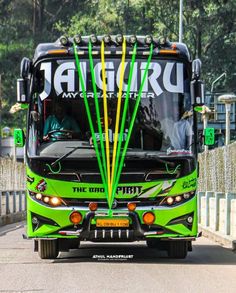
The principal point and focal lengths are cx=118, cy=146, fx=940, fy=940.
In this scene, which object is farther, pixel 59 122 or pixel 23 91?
pixel 59 122

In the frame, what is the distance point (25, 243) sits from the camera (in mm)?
19062

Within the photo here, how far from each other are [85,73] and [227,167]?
7857 millimetres

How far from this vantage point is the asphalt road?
11531mm

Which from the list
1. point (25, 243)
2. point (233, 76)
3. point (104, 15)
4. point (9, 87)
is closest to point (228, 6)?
point (233, 76)

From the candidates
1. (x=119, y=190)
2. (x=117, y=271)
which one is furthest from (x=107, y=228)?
(x=117, y=271)

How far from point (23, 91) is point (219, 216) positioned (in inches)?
322

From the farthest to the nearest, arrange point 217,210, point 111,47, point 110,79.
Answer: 1. point 217,210
2. point 111,47
3. point 110,79

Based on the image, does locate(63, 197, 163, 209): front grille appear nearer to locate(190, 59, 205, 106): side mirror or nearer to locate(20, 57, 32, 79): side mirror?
locate(190, 59, 205, 106): side mirror

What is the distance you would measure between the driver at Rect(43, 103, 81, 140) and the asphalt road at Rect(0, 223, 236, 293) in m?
A: 2.03

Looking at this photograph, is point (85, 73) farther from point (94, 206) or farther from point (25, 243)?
point (25, 243)

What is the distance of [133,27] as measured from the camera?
175ft

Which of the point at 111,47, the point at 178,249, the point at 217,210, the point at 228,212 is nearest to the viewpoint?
the point at 111,47

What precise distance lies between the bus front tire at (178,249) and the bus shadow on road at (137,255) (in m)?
0.10

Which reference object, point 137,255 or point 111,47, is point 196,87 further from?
point 137,255
